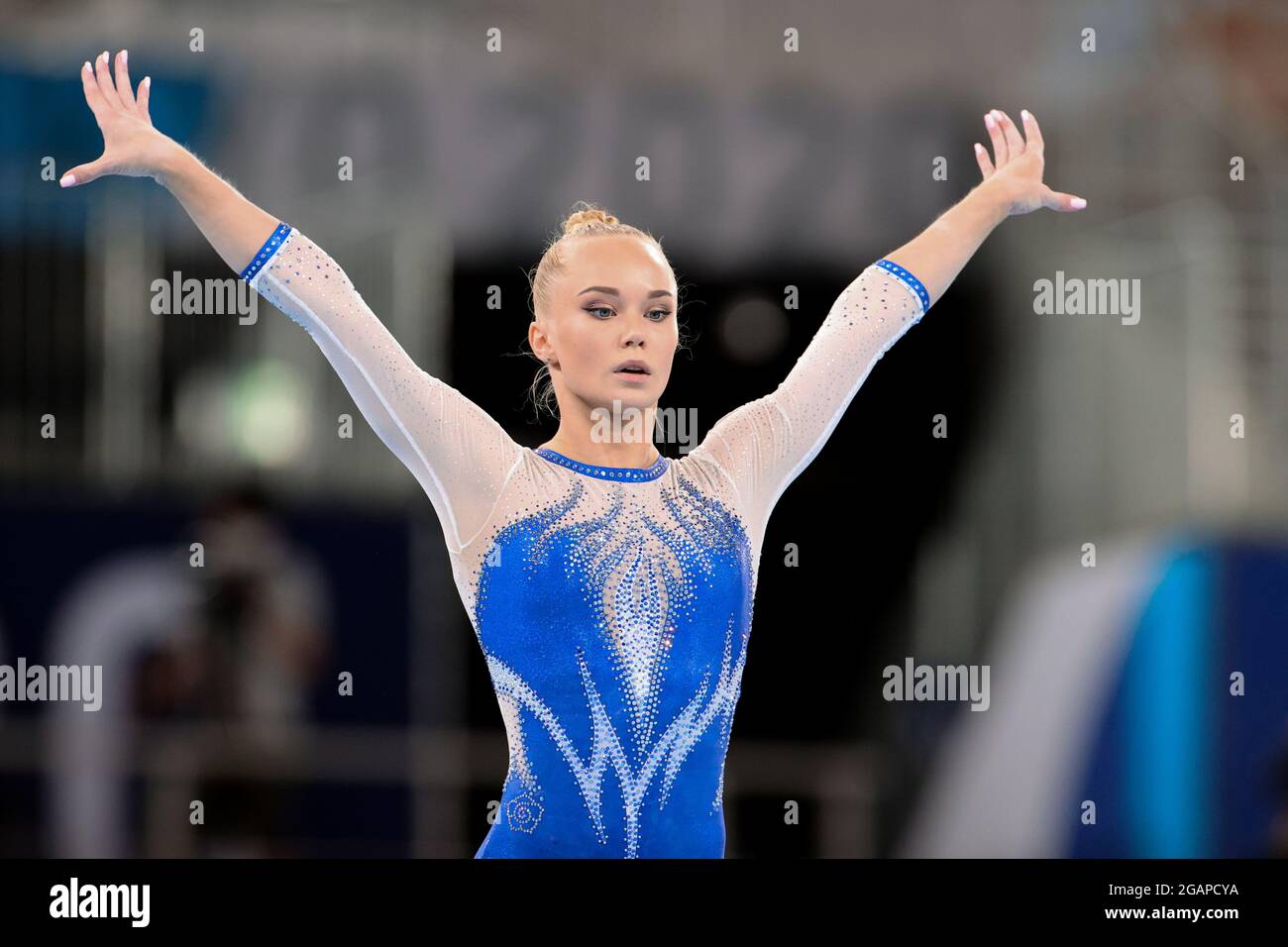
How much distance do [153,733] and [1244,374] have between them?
15.2 ft

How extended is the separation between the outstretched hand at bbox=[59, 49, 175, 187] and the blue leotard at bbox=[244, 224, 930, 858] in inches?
10.9

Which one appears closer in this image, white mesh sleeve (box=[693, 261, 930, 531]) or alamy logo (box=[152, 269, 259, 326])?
white mesh sleeve (box=[693, 261, 930, 531])

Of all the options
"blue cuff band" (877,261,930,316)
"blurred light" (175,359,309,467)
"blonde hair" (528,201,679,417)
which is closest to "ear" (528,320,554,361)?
"blonde hair" (528,201,679,417)

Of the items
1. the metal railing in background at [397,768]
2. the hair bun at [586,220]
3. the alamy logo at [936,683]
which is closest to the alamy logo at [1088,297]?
the alamy logo at [936,683]

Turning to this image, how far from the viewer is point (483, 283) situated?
246 inches

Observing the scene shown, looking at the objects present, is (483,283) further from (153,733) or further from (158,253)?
(153,733)

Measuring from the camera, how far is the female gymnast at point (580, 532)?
9.13ft

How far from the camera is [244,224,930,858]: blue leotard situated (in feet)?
9.19

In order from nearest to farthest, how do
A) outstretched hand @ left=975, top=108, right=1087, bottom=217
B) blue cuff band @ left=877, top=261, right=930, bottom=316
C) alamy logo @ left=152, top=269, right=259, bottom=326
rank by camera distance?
blue cuff band @ left=877, top=261, right=930, bottom=316 → outstretched hand @ left=975, top=108, right=1087, bottom=217 → alamy logo @ left=152, top=269, right=259, bottom=326

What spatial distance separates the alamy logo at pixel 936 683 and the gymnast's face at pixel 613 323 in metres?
3.32

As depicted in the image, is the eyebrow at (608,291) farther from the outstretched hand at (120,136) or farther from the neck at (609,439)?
the outstretched hand at (120,136)

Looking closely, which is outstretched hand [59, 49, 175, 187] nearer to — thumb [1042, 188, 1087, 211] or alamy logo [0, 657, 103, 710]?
thumb [1042, 188, 1087, 211]

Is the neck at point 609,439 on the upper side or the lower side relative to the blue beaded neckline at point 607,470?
upper
